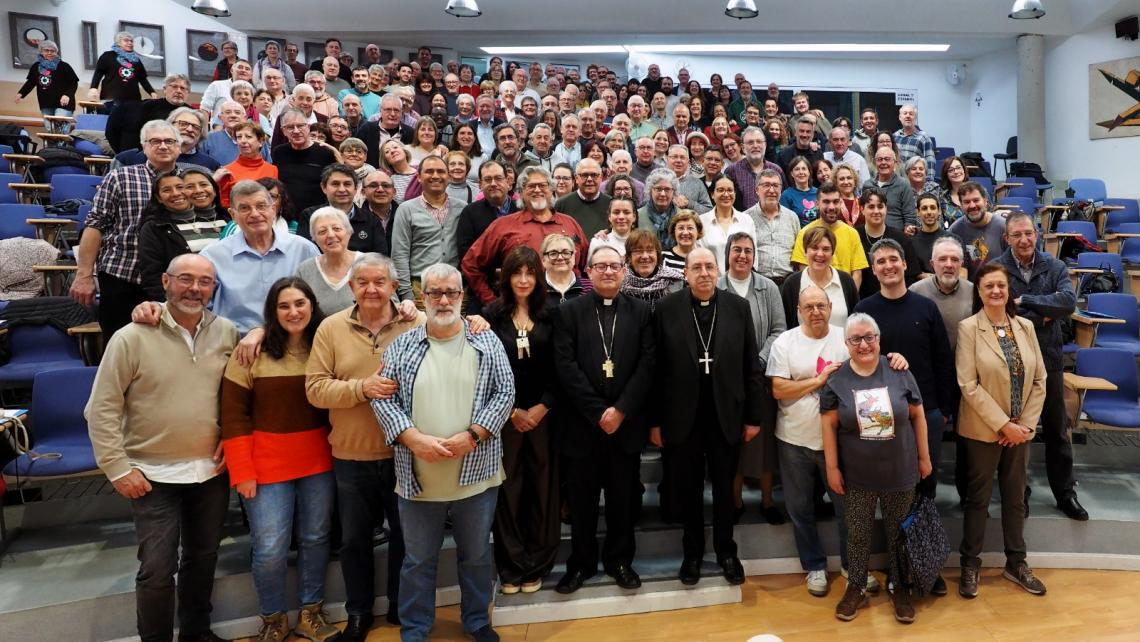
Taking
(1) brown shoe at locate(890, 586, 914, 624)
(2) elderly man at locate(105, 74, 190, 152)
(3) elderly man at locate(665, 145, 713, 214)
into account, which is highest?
(2) elderly man at locate(105, 74, 190, 152)

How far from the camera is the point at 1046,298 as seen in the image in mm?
3412

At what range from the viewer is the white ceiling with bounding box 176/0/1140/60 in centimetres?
987

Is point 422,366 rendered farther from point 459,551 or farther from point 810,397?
point 810,397

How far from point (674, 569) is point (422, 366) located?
1.58 m

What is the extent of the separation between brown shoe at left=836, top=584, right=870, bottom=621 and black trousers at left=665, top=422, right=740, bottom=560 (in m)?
0.49

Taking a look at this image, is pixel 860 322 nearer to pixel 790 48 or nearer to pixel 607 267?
pixel 607 267

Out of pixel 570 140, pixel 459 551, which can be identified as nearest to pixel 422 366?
pixel 459 551

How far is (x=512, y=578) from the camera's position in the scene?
313cm

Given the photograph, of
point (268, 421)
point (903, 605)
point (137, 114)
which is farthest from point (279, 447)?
point (137, 114)

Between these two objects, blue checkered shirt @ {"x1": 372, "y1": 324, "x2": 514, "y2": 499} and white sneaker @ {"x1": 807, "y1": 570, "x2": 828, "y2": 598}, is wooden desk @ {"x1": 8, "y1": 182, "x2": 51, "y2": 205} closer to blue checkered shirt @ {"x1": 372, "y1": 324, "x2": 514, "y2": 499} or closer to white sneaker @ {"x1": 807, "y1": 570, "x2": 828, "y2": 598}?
blue checkered shirt @ {"x1": 372, "y1": 324, "x2": 514, "y2": 499}

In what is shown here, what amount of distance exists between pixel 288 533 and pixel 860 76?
1280 centimetres

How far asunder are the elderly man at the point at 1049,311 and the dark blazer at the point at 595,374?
1788 mm

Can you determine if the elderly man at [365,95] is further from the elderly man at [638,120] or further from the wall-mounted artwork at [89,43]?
the wall-mounted artwork at [89,43]

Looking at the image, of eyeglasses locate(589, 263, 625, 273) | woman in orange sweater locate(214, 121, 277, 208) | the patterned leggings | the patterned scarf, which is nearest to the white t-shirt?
the patterned leggings
